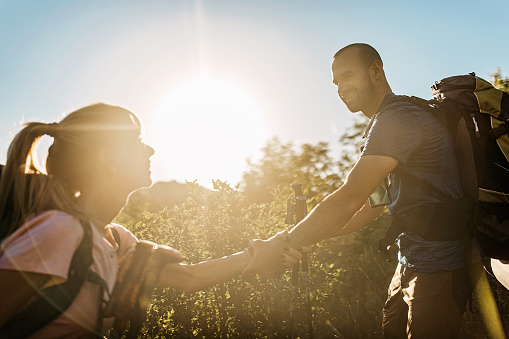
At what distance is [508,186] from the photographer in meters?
2.24

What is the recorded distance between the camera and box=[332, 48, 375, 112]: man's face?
2980mm

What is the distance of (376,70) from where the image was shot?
3025 millimetres

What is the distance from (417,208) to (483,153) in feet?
1.78

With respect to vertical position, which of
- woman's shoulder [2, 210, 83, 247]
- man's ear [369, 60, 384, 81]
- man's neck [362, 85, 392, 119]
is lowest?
A: woman's shoulder [2, 210, 83, 247]

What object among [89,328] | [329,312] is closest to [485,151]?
[89,328]

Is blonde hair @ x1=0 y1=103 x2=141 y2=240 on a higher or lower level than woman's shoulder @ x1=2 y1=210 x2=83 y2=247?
higher

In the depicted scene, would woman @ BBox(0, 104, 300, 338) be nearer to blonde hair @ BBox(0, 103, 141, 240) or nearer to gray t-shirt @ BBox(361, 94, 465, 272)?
blonde hair @ BBox(0, 103, 141, 240)

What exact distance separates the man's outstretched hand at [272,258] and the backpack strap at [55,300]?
60.0 inches

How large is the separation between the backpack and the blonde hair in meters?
2.04

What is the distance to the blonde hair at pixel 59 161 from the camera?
1783 millimetres

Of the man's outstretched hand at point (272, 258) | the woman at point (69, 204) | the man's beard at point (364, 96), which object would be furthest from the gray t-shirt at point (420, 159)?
the woman at point (69, 204)

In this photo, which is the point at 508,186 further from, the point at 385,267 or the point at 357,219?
the point at 385,267

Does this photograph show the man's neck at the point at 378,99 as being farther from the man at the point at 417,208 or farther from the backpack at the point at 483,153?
the backpack at the point at 483,153

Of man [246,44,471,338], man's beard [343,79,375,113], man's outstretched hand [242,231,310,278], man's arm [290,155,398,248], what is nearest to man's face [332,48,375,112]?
man's beard [343,79,375,113]
